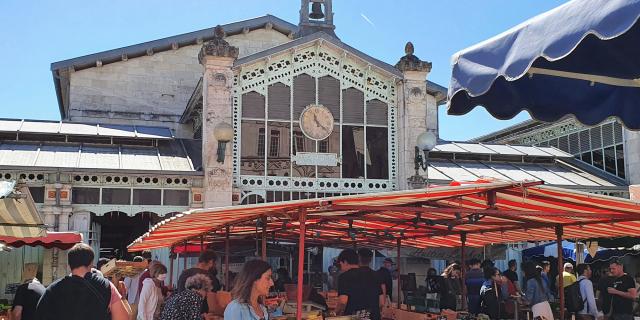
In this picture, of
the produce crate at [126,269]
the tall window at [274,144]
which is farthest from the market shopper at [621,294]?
the tall window at [274,144]

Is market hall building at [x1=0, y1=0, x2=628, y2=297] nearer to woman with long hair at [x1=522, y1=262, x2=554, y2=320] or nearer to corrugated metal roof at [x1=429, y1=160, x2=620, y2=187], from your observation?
corrugated metal roof at [x1=429, y1=160, x2=620, y2=187]

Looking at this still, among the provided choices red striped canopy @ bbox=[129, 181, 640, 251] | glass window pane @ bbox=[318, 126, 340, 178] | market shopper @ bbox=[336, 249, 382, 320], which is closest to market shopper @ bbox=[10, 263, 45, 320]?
red striped canopy @ bbox=[129, 181, 640, 251]

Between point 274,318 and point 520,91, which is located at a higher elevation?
point 520,91

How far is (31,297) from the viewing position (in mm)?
8188

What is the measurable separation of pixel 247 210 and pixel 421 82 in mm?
14670

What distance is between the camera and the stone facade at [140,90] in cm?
2639

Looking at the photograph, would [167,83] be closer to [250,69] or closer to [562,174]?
[250,69]

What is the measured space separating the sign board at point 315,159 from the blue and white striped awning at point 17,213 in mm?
8874

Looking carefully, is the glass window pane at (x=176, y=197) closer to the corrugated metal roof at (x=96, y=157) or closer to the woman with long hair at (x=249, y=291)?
the corrugated metal roof at (x=96, y=157)

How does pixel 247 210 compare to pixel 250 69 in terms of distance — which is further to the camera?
pixel 250 69

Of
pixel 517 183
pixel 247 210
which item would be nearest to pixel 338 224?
pixel 247 210

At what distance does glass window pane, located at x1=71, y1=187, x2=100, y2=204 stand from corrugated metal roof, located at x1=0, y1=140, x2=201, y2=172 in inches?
24.3

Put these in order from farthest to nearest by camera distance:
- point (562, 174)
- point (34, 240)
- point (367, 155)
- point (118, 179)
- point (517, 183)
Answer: point (562, 174) → point (367, 155) → point (118, 179) → point (34, 240) → point (517, 183)

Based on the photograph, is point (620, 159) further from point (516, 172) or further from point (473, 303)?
point (473, 303)
